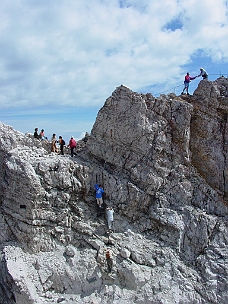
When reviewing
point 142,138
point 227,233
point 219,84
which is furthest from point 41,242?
point 219,84

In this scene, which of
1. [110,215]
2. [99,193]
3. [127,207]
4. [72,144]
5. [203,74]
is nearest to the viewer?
[110,215]

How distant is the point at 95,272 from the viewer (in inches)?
698

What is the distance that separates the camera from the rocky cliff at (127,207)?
1747 centimetres

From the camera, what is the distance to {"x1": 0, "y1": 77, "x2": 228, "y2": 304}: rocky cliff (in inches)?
688

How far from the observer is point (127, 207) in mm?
20125

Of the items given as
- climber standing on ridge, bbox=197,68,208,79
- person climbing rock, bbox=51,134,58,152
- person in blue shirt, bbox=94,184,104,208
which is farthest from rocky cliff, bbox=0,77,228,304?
climber standing on ridge, bbox=197,68,208,79

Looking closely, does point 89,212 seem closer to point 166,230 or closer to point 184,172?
point 166,230

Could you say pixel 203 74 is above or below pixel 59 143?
above

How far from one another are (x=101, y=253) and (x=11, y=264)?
518 cm

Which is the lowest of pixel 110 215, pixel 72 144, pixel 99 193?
pixel 110 215

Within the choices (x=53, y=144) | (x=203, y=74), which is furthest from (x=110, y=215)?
(x=203, y=74)

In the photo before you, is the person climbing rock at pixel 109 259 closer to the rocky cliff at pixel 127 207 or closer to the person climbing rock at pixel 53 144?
the rocky cliff at pixel 127 207

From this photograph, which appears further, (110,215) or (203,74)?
(203,74)

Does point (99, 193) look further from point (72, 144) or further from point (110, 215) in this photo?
point (72, 144)
